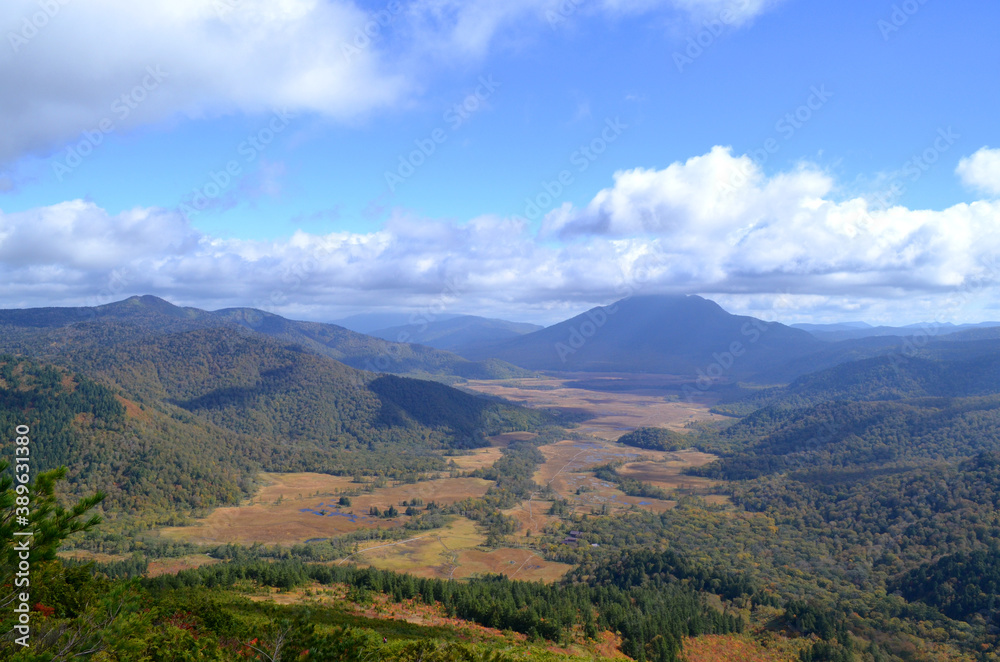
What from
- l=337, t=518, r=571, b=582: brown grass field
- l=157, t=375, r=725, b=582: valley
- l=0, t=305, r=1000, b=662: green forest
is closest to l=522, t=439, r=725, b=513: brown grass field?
l=157, t=375, r=725, b=582: valley

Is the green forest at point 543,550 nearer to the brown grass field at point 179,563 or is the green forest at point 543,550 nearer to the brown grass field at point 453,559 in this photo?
the brown grass field at point 179,563

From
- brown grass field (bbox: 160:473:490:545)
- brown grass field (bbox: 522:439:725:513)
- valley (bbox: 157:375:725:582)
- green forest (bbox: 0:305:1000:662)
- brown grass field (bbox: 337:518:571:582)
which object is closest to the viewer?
green forest (bbox: 0:305:1000:662)

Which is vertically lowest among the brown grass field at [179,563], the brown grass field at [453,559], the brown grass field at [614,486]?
the brown grass field at [614,486]

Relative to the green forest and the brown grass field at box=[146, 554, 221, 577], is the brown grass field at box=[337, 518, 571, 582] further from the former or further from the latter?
the brown grass field at box=[146, 554, 221, 577]

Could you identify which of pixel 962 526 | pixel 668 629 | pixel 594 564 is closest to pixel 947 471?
pixel 962 526

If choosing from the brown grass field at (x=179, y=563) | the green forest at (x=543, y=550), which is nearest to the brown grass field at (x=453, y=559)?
the green forest at (x=543, y=550)

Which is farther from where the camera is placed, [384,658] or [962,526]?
[962,526]

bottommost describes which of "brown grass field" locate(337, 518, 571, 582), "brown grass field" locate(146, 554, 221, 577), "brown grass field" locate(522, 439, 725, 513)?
"brown grass field" locate(522, 439, 725, 513)

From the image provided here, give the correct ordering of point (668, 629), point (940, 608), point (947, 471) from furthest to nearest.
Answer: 1. point (947, 471)
2. point (940, 608)
3. point (668, 629)

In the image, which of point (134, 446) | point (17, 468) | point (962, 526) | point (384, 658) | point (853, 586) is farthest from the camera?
point (134, 446)

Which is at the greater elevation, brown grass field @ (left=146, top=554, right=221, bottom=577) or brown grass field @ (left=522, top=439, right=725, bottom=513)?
brown grass field @ (left=146, top=554, right=221, bottom=577)

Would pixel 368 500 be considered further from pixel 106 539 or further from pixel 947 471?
pixel 947 471
